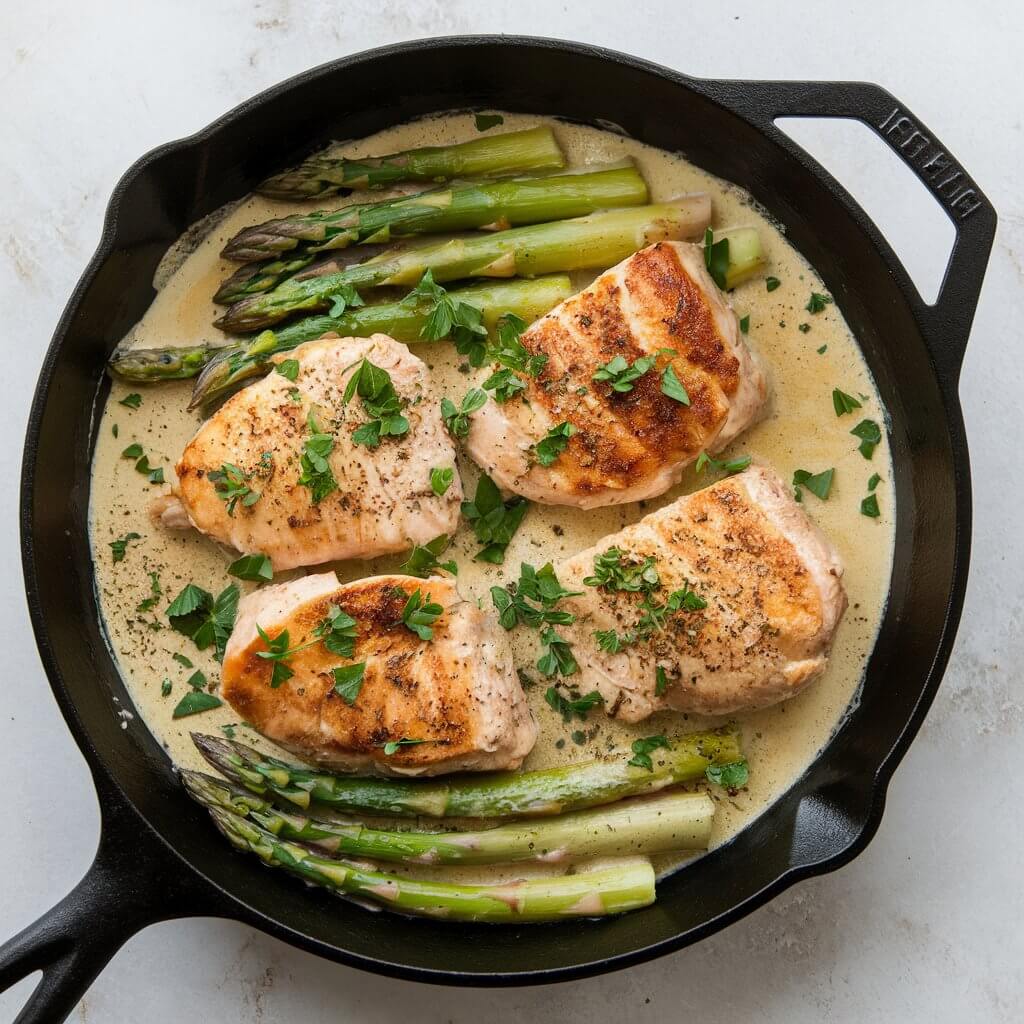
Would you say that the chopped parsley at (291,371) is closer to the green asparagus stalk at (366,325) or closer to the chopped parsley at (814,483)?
the green asparagus stalk at (366,325)

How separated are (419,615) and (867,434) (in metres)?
1.96

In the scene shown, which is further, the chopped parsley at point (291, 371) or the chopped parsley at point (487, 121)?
the chopped parsley at point (487, 121)

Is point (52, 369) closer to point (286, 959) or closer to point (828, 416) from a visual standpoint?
point (286, 959)

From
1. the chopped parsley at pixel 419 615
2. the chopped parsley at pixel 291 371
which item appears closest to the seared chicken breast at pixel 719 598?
the chopped parsley at pixel 419 615

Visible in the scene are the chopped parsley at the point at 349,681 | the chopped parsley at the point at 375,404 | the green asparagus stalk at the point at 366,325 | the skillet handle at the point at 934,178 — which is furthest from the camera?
the green asparagus stalk at the point at 366,325

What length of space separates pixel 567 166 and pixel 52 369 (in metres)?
2.24

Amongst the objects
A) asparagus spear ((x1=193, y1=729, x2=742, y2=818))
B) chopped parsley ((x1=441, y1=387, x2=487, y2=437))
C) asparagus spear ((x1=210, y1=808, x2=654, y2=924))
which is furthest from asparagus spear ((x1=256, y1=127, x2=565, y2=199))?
asparagus spear ((x1=210, y1=808, x2=654, y2=924))

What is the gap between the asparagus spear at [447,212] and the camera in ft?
14.4

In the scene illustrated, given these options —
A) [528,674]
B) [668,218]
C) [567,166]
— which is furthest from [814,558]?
[567,166]

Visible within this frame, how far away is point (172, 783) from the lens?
14.4ft

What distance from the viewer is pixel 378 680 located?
4039mm

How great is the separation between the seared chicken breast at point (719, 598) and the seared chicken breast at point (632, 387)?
23 cm

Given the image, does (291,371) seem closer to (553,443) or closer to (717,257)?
(553,443)

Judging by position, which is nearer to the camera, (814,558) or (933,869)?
(814,558)
